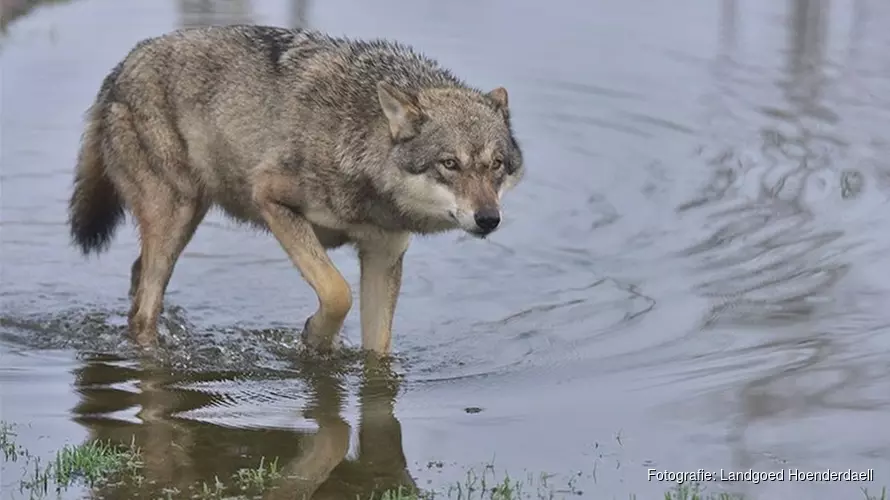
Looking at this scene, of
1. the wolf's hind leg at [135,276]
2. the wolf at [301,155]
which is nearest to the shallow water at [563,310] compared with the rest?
the wolf's hind leg at [135,276]

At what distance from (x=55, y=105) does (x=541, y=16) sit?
25.0ft

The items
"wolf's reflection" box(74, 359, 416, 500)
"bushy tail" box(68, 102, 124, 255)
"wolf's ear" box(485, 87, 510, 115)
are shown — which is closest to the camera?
"wolf's reflection" box(74, 359, 416, 500)

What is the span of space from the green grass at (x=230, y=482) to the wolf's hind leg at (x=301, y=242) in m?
1.88

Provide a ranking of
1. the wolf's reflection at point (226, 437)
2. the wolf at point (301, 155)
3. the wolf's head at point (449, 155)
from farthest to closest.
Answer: the wolf at point (301, 155) → the wolf's head at point (449, 155) → the wolf's reflection at point (226, 437)

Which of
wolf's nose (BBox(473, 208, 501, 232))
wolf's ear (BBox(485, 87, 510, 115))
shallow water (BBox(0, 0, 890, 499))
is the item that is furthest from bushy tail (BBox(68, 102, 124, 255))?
wolf's nose (BBox(473, 208, 501, 232))

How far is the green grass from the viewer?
533 centimetres

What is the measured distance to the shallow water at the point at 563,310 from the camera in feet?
19.8

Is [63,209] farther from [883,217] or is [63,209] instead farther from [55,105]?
[883,217]

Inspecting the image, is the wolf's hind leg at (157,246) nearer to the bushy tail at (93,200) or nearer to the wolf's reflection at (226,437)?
the bushy tail at (93,200)

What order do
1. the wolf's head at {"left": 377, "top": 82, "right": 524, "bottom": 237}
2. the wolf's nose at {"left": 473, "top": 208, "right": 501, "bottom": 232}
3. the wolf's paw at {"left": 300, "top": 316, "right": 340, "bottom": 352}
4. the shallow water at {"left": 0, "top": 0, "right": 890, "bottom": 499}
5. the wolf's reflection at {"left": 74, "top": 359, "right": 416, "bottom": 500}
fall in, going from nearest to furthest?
the wolf's reflection at {"left": 74, "top": 359, "right": 416, "bottom": 500}, the shallow water at {"left": 0, "top": 0, "right": 890, "bottom": 499}, the wolf's nose at {"left": 473, "top": 208, "right": 501, "bottom": 232}, the wolf's head at {"left": 377, "top": 82, "right": 524, "bottom": 237}, the wolf's paw at {"left": 300, "top": 316, "right": 340, "bottom": 352}

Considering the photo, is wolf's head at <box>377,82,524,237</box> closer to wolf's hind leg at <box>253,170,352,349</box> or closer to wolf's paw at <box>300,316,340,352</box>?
wolf's hind leg at <box>253,170,352,349</box>

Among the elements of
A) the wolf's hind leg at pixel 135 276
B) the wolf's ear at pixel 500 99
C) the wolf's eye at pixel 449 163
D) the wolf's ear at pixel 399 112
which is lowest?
the wolf's hind leg at pixel 135 276

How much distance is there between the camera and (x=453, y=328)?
27.4 ft

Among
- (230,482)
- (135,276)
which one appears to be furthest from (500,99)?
(230,482)
